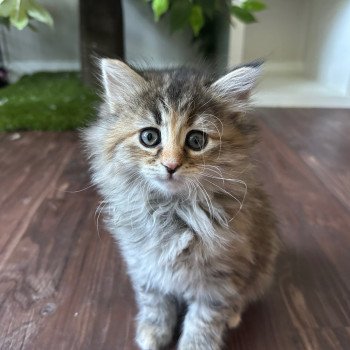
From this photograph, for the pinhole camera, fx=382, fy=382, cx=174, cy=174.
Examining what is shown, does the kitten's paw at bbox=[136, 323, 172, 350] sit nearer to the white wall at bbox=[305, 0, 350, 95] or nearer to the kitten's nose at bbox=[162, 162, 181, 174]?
the kitten's nose at bbox=[162, 162, 181, 174]

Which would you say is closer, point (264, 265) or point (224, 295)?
point (224, 295)

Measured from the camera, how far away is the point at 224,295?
29.3 inches

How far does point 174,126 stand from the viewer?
0.65m

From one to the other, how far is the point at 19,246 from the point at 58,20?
195 cm

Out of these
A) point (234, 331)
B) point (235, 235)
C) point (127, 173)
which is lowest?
point (234, 331)

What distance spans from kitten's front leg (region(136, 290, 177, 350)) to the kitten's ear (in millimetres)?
436

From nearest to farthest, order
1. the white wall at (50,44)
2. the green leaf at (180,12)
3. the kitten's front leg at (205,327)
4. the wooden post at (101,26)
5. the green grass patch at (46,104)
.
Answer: the kitten's front leg at (205,327) < the green leaf at (180,12) < the green grass patch at (46,104) < the wooden post at (101,26) < the white wall at (50,44)

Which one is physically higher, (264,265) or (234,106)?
(234,106)

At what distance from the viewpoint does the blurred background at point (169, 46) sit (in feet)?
6.82

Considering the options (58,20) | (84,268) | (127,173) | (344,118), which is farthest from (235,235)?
(58,20)

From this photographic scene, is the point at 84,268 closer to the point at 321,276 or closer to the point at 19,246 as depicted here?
the point at 19,246

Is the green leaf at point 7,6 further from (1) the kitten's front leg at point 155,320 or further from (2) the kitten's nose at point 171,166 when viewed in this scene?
(1) the kitten's front leg at point 155,320

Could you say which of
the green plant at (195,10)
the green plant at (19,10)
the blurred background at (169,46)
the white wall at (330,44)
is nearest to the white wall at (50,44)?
the blurred background at (169,46)

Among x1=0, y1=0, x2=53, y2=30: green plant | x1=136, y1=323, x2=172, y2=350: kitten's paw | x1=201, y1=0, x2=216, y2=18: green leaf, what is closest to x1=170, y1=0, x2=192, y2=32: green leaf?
x1=201, y1=0, x2=216, y2=18: green leaf
